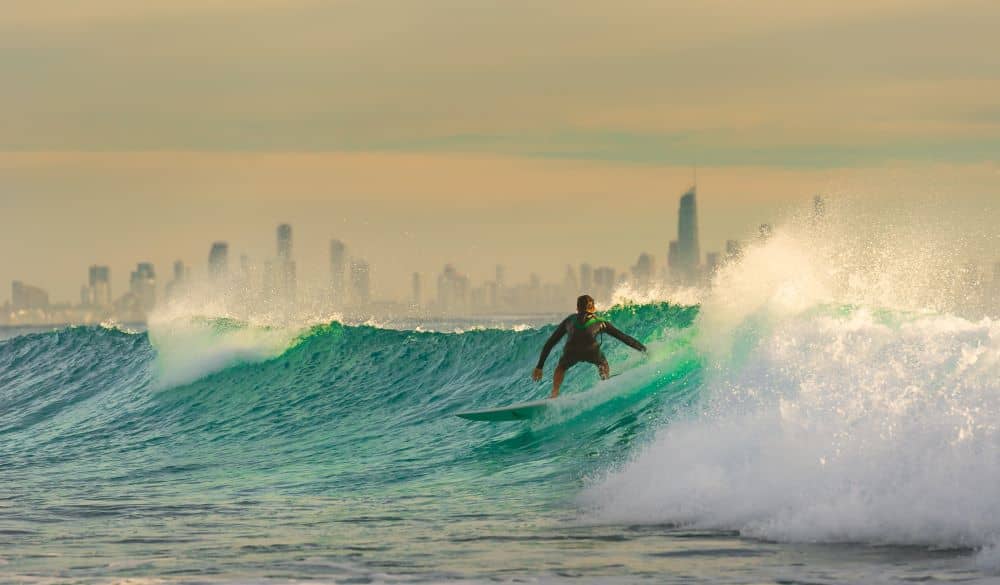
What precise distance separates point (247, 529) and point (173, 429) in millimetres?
12216

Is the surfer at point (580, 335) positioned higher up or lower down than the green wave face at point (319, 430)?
higher up

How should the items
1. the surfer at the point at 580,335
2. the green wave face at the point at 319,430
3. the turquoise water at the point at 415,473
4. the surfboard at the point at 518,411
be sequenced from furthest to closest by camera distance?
the surfboard at the point at 518,411
the surfer at the point at 580,335
the green wave face at the point at 319,430
the turquoise water at the point at 415,473

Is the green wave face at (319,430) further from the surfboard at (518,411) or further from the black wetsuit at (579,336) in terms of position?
the black wetsuit at (579,336)

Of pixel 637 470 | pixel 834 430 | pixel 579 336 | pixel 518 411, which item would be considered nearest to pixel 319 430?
pixel 518 411

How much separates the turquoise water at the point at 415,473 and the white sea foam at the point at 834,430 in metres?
0.05

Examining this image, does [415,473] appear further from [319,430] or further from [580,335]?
[319,430]

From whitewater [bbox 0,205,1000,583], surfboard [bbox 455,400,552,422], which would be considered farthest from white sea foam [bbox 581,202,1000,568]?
surfboard [bbox 455,400,552,422]

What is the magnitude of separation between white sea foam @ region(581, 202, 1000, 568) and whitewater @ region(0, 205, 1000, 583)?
0.03 metres

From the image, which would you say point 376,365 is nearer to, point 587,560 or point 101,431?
point 101,431

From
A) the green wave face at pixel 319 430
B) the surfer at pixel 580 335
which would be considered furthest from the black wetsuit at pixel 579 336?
the green wave face at pixel 319 430

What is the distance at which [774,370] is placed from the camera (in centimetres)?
1416

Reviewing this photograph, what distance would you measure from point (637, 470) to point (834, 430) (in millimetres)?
2171

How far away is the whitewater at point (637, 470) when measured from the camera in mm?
10273

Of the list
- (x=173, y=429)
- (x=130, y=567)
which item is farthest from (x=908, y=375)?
(x=173, y=429)
